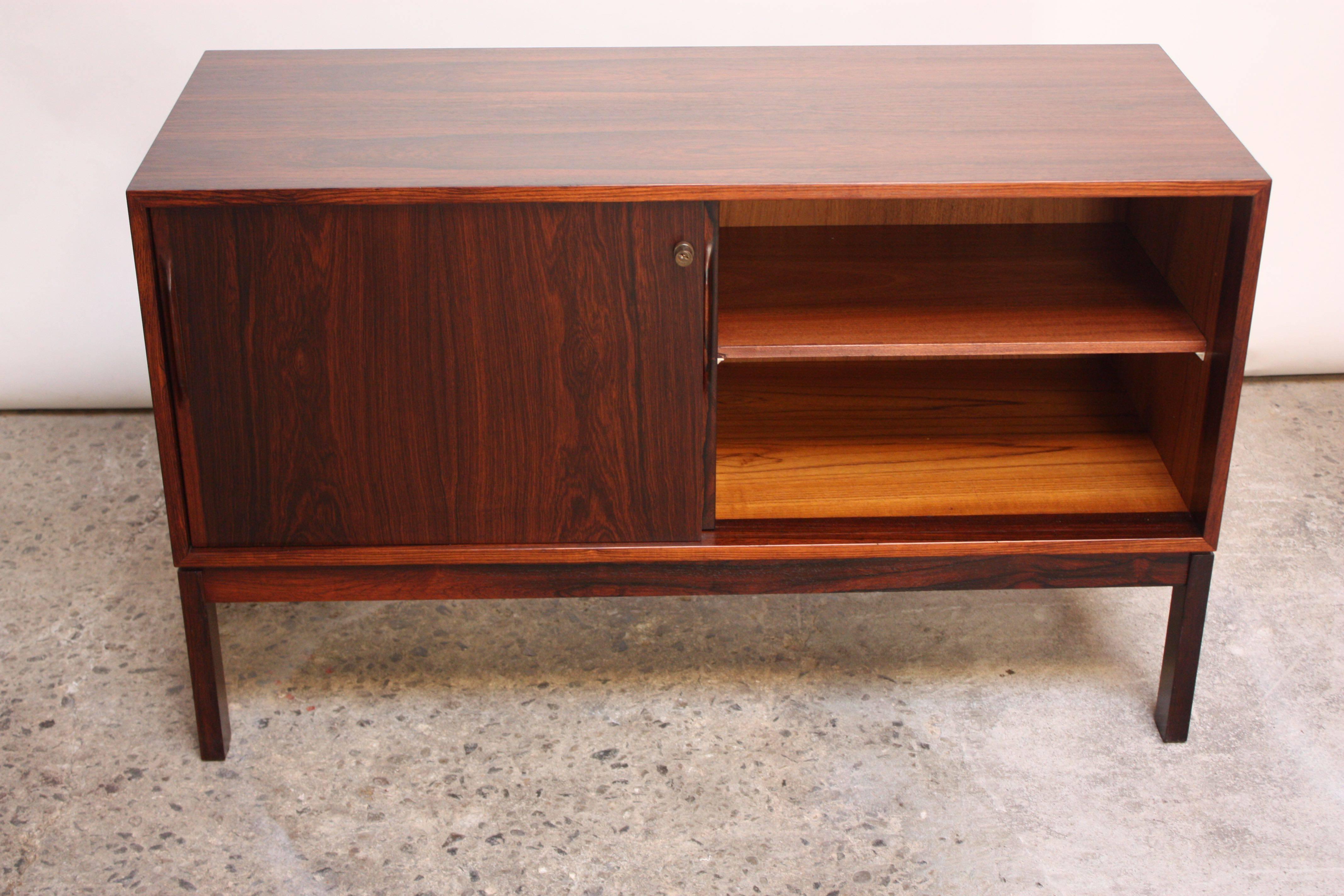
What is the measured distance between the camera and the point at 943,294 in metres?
1.76

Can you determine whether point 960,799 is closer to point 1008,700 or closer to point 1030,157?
point 1008,700

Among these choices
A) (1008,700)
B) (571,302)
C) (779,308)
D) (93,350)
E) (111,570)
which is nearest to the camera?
(571,302)

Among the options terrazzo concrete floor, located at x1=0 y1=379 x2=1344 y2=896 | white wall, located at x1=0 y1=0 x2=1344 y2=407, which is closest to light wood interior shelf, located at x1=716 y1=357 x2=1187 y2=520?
terrazzo concrete floor, located at x1=0 y1=379 x2=1344 y2=896

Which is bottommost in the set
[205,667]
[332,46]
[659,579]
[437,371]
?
[205,667]

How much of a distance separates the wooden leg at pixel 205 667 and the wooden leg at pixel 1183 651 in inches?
47.5

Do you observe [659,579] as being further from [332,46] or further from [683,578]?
[332,46]

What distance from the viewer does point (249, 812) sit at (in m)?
1.76

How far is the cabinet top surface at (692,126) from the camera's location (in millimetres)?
1517

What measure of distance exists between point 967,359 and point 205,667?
3.67 ft

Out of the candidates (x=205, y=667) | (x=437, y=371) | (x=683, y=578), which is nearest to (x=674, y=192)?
(x=437, y=371)

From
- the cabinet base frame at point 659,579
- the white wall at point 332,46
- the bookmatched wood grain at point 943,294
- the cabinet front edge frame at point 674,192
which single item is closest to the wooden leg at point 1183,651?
the cabinet base frame at point 659,579

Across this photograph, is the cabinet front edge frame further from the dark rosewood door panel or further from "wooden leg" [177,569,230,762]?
"wooden leg" [177,569,230,762]

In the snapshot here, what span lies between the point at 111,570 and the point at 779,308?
114cm

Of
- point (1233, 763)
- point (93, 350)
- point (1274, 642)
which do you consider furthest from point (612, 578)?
point (93, 350)
